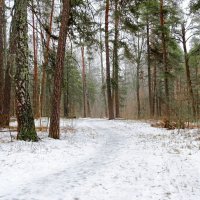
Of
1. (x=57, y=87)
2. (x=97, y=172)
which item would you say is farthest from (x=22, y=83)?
(x=97, y=172)

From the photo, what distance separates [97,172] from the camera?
7055 millimetres

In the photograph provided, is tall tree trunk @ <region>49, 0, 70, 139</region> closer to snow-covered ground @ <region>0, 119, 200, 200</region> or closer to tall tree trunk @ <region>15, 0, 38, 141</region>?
snow-covered ground @ <region>0, 119, 200, 200</region>

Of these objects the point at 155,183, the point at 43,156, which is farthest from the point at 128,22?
the point at 155,183

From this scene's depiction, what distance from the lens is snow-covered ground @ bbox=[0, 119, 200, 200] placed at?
5.43m

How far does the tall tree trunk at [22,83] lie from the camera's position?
34.4ft

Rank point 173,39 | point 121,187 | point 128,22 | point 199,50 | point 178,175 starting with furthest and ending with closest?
1. point 173,39
2. point 199,50
3. point 128,22
4. point 178,175
5. point 121,187

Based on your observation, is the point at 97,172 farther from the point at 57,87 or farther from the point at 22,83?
the point at 57,87

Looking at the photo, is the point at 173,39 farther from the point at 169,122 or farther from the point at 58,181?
the point at 58,181

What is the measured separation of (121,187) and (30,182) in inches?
75.1

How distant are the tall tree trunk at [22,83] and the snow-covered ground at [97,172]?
0.65m

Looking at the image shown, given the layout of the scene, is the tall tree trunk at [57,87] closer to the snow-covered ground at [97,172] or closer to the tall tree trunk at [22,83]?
the snow-covered ground at [97,172]

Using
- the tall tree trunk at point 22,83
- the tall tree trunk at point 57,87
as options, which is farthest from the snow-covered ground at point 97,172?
the tall tree trunk at point 57,87

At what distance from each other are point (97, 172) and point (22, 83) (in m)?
5.00

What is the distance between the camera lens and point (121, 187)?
5867 mm
